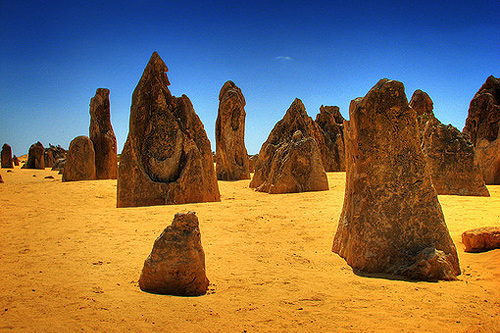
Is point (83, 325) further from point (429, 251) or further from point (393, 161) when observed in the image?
point (393, 161)

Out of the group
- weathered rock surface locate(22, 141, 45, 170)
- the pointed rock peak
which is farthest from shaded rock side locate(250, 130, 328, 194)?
weathered rock surface locate(22, 141, 45, 170)

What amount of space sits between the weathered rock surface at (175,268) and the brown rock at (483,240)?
2.82 meters

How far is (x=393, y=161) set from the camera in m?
3.44

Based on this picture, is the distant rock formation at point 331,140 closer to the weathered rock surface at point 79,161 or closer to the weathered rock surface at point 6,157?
the weathered rock surface at point 79,161

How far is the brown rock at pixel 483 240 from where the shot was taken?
3.51m

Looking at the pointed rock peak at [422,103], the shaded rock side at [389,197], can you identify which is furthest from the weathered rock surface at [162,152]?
the pointed rock peak at [422,103]

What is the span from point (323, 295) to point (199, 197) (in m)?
5.01

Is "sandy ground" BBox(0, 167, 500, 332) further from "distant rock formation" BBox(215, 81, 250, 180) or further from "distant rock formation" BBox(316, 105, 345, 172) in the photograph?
"distant rock formation" BBox(316, 105, 345, 172)

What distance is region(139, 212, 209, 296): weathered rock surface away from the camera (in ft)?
8.36

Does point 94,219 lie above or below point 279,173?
below

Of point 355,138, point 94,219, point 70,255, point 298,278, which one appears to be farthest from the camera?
point 94,219

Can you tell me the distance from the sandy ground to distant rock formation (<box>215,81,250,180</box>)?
404 inches

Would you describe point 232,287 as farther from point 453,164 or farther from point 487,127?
point 487,127

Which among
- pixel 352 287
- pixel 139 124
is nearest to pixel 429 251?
pixel 352 287
